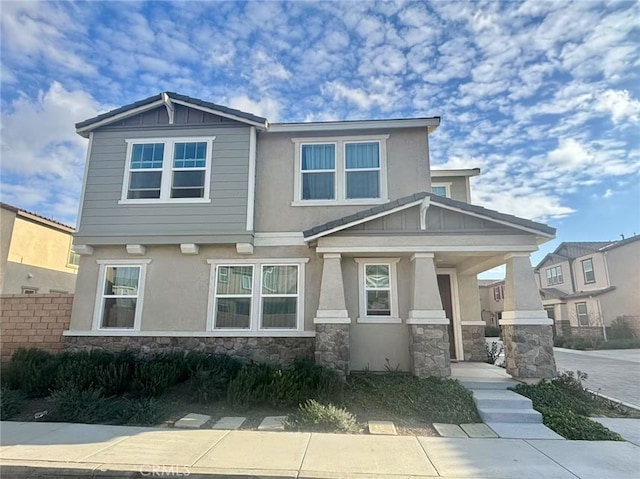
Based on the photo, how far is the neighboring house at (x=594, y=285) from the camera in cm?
2348

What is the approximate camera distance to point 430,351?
7.66m

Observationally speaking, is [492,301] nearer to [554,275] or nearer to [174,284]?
[554,275]

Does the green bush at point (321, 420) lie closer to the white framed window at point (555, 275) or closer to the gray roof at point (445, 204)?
the gray roof at point (445, 204)

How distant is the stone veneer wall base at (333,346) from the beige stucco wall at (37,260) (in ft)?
42.8

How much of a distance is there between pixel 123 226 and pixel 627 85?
1293 cm

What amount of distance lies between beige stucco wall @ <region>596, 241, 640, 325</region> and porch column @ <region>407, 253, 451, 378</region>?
23.1 m

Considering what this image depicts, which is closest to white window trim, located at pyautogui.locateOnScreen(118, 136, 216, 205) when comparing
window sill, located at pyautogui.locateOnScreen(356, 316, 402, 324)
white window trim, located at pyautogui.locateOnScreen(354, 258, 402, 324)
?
white window trim, located at pyautogui.locateOnScreen(354, 258, 402, 324)

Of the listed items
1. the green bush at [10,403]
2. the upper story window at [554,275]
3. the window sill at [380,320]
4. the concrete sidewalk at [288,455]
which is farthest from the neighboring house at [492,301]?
the green bush at [10,403]

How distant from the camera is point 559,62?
927cm

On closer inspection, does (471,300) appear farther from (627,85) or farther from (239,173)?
(239,173)

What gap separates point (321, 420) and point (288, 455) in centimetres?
122

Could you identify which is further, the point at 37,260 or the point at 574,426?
the point at 37,260

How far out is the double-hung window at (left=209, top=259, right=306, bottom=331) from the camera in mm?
9227

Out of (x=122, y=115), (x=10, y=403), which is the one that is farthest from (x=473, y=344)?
(x=122, y=115)
